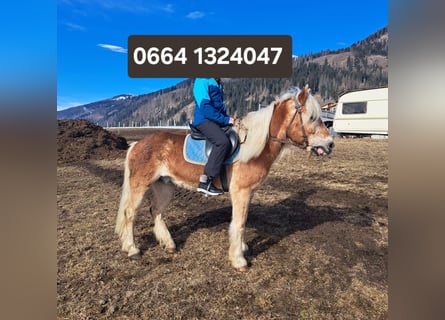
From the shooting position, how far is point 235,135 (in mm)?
2980

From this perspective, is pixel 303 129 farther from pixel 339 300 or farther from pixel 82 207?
pixel 82 207

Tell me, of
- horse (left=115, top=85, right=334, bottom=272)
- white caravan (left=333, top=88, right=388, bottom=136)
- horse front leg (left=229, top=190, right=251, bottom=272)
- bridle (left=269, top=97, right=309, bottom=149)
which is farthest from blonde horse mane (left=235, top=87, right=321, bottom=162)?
white caravan (left=333, top=88, right=388, bottom=136)

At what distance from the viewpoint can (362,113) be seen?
47.2 feet

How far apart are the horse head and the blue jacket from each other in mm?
662

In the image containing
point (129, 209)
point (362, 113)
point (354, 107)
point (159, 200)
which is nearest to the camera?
point (129, 209)

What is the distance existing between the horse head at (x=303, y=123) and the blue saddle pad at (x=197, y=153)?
0.59 m

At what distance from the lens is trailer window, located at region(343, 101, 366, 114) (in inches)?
572

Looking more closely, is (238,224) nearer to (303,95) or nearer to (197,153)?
(197,153)

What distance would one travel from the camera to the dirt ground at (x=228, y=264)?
7.47 ft

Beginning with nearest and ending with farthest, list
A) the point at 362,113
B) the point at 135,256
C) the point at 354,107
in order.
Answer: the point at 135,256
the point at 362,113
the point at 354,107

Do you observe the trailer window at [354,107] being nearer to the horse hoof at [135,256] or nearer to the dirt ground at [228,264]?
the dirt ground at [228,264]

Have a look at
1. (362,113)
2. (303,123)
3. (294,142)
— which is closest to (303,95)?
(303,123)

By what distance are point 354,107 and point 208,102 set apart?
590 inches
